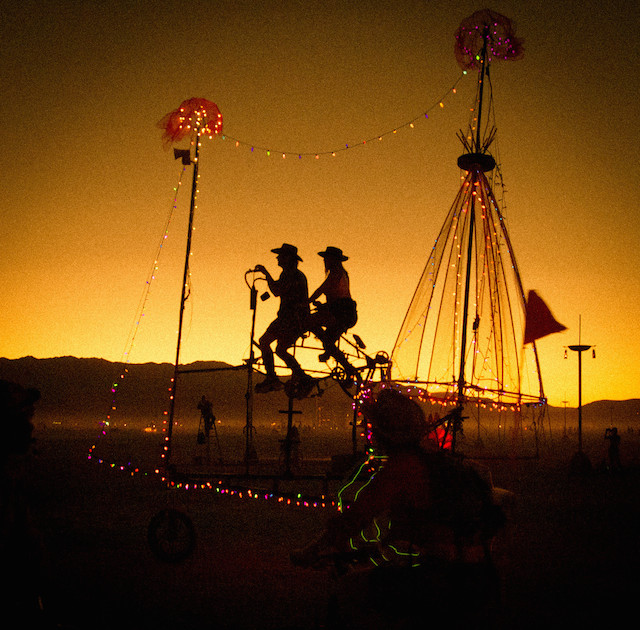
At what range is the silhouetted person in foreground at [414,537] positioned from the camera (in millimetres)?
2410

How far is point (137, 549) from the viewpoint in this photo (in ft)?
22.2

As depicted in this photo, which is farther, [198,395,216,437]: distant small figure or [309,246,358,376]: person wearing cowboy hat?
[198,395,216,437]: distant small figure

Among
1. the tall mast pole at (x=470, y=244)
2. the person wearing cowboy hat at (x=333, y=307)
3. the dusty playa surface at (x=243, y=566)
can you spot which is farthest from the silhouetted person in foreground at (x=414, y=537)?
the tall mast pole at (x=470, y=244)

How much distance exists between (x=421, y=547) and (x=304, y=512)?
24.8 feet

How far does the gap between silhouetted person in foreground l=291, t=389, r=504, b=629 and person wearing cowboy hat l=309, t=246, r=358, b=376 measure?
4164 millimetres

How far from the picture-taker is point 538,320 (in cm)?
598

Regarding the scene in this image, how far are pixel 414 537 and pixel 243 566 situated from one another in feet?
13.1

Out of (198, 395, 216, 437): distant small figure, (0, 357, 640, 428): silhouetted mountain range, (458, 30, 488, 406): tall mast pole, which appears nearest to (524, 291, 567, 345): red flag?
(458, 30, 488, 406): tall mast pole

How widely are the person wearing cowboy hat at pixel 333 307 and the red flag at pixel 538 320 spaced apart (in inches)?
85.7

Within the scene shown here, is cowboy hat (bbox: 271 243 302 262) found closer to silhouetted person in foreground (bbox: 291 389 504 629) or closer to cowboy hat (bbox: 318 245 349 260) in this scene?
cowboy hat (bbox: 318 245 349 260)

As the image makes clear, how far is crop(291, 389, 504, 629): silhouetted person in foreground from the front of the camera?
241 cm

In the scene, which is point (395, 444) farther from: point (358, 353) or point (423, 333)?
point (423, 333)

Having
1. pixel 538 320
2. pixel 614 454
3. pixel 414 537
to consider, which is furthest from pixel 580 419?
pixel 414 537

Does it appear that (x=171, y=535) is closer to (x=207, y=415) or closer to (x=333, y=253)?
(x=333, y=253)
